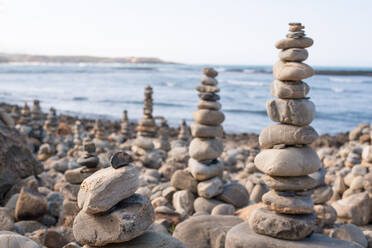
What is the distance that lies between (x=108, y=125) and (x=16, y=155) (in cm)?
1672

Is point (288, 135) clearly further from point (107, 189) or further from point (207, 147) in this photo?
point (207, 147)

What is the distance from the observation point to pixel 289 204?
4.62 meters

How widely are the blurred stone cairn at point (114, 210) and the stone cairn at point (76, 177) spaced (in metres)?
2.00

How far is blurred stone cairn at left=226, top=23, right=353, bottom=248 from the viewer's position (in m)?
4.58

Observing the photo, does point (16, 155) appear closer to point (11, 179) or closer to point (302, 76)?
point (11, 179)

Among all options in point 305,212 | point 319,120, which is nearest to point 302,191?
point 305,212

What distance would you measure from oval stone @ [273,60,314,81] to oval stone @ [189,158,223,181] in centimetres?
305

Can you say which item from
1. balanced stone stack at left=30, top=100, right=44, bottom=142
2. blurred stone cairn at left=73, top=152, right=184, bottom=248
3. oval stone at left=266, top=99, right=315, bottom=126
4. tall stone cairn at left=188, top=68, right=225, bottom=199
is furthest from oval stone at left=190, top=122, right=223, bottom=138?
balanced stone stack at left=30, top=100, right=44, bottom=142

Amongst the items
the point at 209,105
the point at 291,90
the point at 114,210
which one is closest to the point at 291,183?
the point at 291,90

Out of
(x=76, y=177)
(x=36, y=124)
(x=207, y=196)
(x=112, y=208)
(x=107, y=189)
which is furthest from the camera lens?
(x=36, y=124)

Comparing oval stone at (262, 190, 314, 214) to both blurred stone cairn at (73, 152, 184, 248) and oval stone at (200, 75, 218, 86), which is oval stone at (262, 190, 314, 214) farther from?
oval stone at (200, 75, 218, 86)

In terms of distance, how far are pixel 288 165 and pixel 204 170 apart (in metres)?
3.03

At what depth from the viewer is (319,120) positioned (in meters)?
30.2

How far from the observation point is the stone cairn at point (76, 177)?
5.65m
